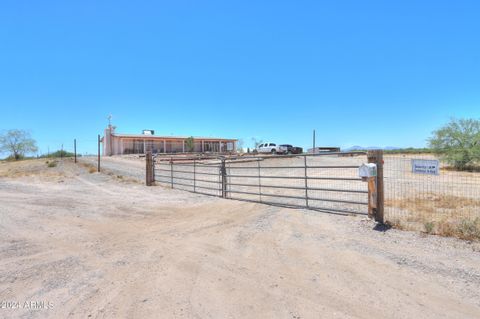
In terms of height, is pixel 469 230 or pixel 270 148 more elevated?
pixel 270 148

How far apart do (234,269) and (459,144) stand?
2674 cm

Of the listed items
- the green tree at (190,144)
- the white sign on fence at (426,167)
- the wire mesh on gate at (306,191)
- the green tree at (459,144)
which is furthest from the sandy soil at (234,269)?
the green tree at (190,144)

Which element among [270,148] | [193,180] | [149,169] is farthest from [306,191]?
[270,148]

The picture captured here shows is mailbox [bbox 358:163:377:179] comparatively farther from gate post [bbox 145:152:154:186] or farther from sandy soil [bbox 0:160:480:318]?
gate post [bbox 145:152:154:186]

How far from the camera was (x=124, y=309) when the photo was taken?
3.31 m

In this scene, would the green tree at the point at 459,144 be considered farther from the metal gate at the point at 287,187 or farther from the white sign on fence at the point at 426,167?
the white sign on fence at the point at 426,167

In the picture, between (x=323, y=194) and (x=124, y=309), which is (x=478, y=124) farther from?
(x=124, y=309)

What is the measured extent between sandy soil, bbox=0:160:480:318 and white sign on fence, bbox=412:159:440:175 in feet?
5.73

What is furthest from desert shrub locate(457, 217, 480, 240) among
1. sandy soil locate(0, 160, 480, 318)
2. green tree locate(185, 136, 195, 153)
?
green tree locate(185, 136, 195, 153)

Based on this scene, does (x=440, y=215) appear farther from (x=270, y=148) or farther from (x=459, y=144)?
(x=270, y=148)

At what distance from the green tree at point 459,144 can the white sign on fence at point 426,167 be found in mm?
20102

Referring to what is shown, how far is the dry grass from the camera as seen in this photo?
220 inches

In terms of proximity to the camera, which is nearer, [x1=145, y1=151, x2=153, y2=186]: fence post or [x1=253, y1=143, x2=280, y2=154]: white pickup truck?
[x1=145, y1=151, x2=153, y2=186]: fence post

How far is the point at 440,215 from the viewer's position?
7445 millimetres
